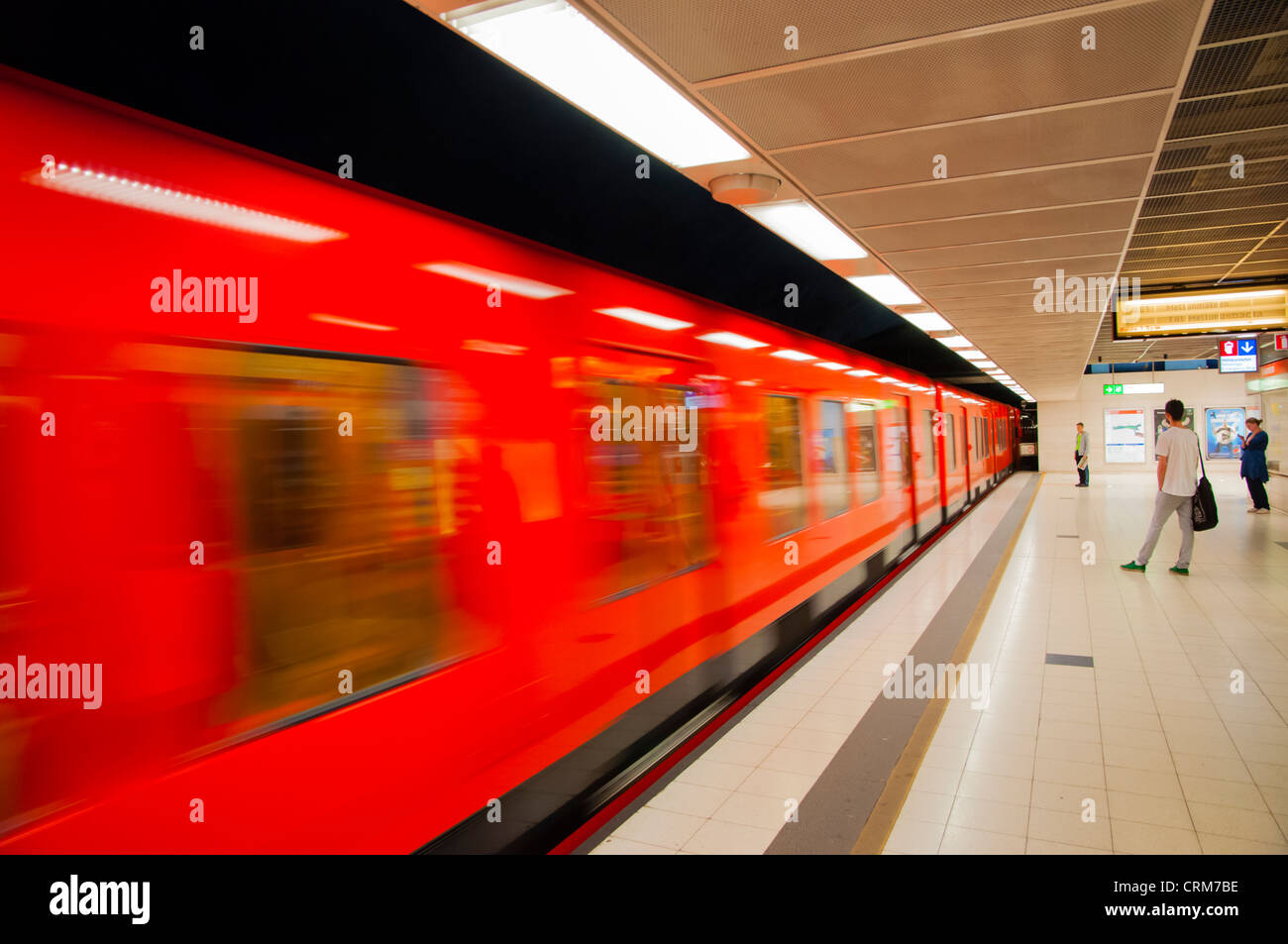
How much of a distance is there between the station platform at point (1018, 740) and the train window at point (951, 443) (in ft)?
19.6

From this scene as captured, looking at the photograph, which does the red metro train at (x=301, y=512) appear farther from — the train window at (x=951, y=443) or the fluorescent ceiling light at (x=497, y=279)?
the train window at (x=951, y=443)

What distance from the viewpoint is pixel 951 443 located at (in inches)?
527

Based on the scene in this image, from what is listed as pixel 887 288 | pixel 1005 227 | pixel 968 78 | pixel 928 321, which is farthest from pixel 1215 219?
pixel 968 78

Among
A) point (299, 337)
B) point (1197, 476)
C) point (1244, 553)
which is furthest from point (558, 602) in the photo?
point (1244, 553)

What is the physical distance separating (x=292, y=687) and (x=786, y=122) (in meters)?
2.53

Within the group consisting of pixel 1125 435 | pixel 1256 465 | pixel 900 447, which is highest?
pixel 1125 435

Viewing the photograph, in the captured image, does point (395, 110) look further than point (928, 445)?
No

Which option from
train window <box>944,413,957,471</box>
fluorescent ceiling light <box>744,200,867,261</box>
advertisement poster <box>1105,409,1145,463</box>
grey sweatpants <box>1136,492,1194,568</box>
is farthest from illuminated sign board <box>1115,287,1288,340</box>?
advertisement poster <box>1105,409,1145,463</box>

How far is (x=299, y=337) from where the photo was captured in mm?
1972

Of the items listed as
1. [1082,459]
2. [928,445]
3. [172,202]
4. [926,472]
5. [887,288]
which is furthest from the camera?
[1082,459]

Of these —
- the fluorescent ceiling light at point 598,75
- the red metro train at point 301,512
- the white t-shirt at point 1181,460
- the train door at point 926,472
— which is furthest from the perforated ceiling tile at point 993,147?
the train door at point 926,472

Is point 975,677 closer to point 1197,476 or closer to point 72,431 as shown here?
point 1197,476

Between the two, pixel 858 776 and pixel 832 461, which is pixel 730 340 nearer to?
pixel 832 461

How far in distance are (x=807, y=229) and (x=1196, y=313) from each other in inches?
245
